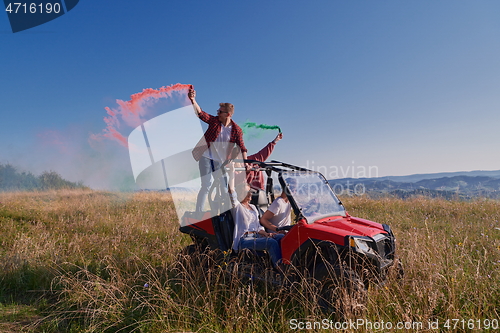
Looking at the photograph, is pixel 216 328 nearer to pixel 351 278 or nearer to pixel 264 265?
pixel 264 265

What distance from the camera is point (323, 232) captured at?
360 centimetres

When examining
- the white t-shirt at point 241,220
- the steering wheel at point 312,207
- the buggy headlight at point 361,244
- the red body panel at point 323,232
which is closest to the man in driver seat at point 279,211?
the white t-shirt at point 241,220

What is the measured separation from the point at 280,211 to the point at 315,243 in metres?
0.96

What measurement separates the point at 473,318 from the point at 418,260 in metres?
1.03

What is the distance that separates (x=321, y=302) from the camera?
3.45 meters

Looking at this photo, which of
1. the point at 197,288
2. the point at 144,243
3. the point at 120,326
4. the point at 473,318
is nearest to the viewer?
the point at 473,318

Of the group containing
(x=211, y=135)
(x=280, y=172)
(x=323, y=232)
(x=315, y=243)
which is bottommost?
(x=315, y=243)

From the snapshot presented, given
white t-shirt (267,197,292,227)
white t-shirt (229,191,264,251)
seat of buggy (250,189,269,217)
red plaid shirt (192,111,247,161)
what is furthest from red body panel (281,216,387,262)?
red plaid shirt (192,111,247,161)

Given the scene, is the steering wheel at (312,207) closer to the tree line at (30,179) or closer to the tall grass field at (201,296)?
the tall grass field at (201,296)

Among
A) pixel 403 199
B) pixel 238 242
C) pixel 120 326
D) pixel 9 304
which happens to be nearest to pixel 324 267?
pixel 238 242

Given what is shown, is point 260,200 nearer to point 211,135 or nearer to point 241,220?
point 241,220

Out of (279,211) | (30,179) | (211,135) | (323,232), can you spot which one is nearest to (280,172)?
(279,211)

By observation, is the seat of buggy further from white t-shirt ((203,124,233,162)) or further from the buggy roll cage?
white t-shirt ((203,124,233,162))

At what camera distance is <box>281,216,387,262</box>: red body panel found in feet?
11.6
